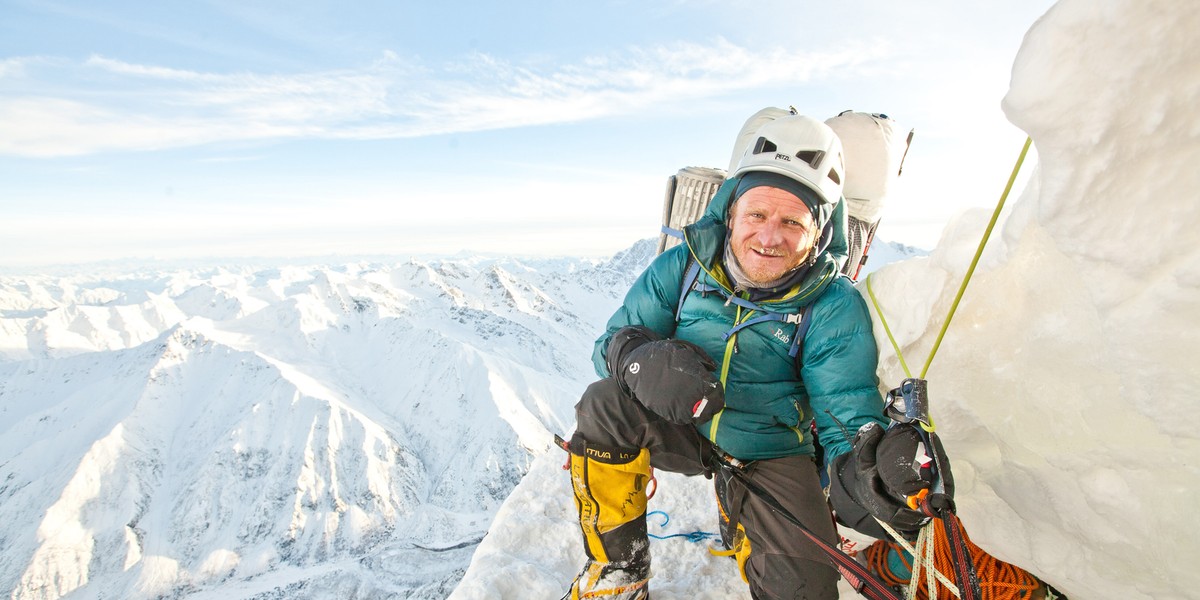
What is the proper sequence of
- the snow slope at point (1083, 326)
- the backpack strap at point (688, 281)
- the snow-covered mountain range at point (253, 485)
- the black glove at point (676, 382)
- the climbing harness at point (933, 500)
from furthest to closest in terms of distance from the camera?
the snow-covered mountain range at point (253, 485), the backpack strap at point (688, 281), the black glove at point (676, 382), the climbing harness at point (933, 500), the snow slope at point (1083, 326)

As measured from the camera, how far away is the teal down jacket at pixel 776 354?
309 centimetres

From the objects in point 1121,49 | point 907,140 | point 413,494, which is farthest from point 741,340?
A: point 413,494

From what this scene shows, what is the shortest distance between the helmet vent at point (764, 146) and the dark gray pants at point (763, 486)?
1.78m

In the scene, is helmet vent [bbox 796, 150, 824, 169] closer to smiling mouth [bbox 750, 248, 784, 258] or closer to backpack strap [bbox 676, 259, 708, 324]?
smiling mouth [bbox 750, 248, 784, 258]

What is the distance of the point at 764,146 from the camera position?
12.1ft

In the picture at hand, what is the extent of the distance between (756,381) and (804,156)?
1.44 m

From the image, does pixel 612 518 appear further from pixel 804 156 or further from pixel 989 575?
pixel 804 156

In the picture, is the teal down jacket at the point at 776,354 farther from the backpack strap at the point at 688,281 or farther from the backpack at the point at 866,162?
the backpack at the point at 866,162

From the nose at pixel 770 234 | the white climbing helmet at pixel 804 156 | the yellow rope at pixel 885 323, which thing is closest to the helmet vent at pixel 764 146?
the white climbing helmet at pixel 804 156

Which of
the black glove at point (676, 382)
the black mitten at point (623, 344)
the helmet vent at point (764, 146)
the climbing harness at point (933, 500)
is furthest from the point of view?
the helmet vent at point (764, 146)

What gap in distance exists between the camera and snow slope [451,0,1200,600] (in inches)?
68.3

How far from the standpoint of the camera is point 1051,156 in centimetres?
195

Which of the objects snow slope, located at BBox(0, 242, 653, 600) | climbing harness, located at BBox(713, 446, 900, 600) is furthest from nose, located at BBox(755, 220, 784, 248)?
snow slope, located at BBox(0, 242, 653, 600)

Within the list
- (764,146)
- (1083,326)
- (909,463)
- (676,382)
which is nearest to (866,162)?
(764,146)
